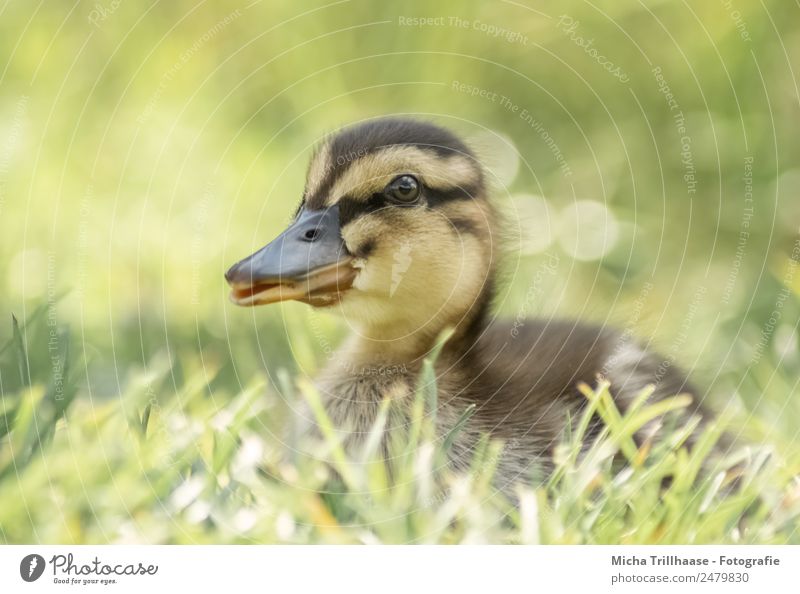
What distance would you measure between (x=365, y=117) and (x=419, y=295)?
1113 mm

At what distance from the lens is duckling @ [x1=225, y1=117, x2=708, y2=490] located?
1.66 metres

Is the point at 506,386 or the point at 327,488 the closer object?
the point at 327,488

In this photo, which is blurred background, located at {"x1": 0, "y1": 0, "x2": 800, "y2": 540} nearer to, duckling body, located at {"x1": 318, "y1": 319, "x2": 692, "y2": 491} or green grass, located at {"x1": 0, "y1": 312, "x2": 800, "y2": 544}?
duckling body, located at {"x1": 318, "y1": 319, "x2": 692, "y2": 491}

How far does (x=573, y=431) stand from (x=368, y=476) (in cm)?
42

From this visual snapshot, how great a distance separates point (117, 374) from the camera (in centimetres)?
213

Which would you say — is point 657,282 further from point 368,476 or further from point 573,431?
point 368,476

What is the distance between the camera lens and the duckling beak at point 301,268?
158 centimetres

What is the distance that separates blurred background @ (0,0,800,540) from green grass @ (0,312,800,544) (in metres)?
0.66

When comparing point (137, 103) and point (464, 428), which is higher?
point (137, 103)

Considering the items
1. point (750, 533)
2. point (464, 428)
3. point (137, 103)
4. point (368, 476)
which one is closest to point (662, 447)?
point (750, 533)
